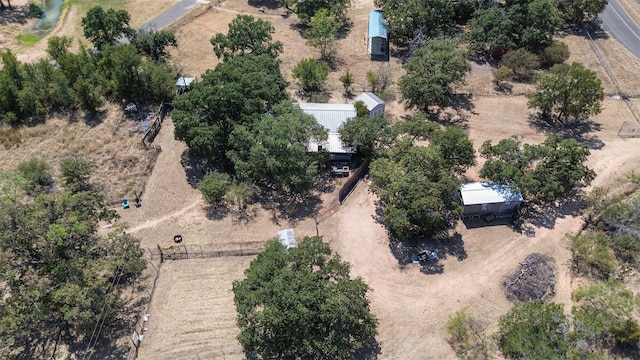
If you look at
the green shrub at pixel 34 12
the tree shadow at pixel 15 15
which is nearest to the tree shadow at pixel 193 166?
the tree shadow at pixel 15 15

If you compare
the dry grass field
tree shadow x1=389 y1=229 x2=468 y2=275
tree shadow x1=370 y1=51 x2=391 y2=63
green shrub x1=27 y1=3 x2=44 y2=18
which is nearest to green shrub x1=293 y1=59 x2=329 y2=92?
the dry grass field

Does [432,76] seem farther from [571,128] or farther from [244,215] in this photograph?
[244,215]

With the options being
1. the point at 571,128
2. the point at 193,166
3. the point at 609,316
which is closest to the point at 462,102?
the point at 571,128

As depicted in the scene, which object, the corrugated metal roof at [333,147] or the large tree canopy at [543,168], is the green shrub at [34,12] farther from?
the large tree canopy at [543,168]

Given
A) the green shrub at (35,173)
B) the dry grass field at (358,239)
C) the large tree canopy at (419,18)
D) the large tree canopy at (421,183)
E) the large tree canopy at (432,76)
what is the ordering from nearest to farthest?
the dry grass field at (358,239) < the large tree canopy at (421,183) < the green shrub at (35,173) < the large tree canopy at (432,76) < the large tree canopy at (419,18)

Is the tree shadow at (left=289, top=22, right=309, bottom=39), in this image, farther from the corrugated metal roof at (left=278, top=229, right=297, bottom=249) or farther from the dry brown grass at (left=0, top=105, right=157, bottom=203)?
the corrugated metal roof at (left=278, top=229, right=297, bottom=249)

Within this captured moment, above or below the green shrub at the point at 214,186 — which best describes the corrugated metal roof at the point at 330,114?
above

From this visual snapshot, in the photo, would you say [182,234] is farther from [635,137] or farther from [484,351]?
[635,137]
